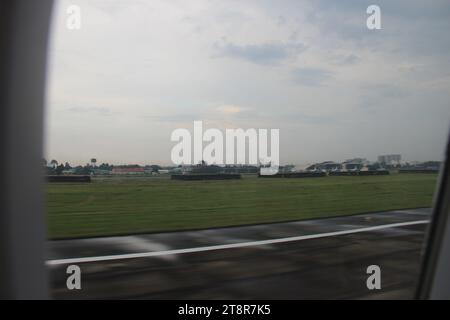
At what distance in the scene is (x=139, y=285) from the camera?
366cm

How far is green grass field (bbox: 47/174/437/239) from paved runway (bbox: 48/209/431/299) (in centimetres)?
33

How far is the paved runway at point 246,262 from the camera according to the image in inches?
143

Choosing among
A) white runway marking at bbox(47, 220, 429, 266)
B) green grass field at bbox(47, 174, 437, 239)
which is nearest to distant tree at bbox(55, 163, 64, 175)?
green grass field at bbox(47, 174, 437, 239)

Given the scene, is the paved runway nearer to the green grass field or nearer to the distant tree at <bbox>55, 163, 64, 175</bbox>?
the green grass field

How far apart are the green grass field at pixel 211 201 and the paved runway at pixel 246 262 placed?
331 millimetres

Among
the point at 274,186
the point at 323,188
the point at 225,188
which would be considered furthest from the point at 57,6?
the point at 323,188

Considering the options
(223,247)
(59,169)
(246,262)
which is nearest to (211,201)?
(223,247)

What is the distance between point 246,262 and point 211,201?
2.07 metres

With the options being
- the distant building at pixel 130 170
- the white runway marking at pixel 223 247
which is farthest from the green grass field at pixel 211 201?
the white runway marking at pixel 223 247

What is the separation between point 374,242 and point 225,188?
2.38 meters

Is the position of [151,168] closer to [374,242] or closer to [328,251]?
[328,251]

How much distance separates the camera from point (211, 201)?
6.59 meters

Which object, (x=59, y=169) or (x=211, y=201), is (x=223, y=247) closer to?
(x=211, y=201)

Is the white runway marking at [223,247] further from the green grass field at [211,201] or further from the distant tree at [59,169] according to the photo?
the distant tree at [59,169]
